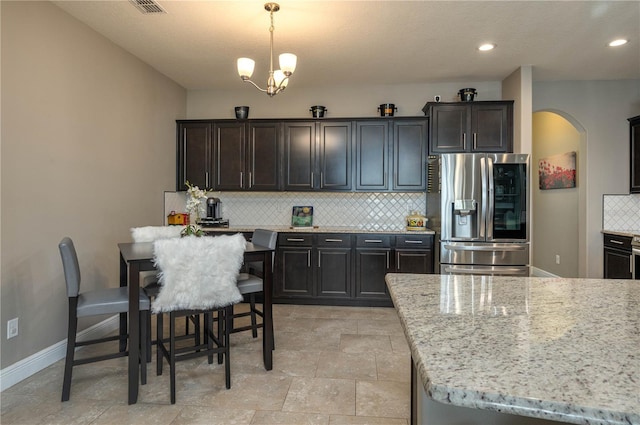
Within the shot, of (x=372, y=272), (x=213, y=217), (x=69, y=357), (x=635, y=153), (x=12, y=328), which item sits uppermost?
(x=635, y=153)

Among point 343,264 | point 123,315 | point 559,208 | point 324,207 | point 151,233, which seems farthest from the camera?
point 559,208

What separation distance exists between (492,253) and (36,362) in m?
4.19

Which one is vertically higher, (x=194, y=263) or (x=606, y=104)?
(x=606, y=104)

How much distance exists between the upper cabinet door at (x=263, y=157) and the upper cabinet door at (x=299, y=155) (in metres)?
0.12

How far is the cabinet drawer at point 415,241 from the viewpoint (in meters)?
4.43

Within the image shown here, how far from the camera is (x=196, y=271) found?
2.38m

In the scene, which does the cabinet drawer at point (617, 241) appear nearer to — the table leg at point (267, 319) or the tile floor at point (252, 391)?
the tile floor at point (252, 391)

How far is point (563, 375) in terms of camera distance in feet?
2.33

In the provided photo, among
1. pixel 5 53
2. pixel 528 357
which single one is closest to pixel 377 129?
pixel 5 53

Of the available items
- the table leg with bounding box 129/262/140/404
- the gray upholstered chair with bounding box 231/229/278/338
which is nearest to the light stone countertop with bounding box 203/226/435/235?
the gray upholstered chair with bounding box 231/229/278/338

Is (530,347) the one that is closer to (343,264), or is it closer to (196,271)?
(196,271)

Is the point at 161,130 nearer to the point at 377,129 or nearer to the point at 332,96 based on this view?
the point at 332,96

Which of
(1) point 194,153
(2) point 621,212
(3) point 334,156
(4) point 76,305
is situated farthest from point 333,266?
(2) point 621,212

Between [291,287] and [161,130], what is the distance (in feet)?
8.13
